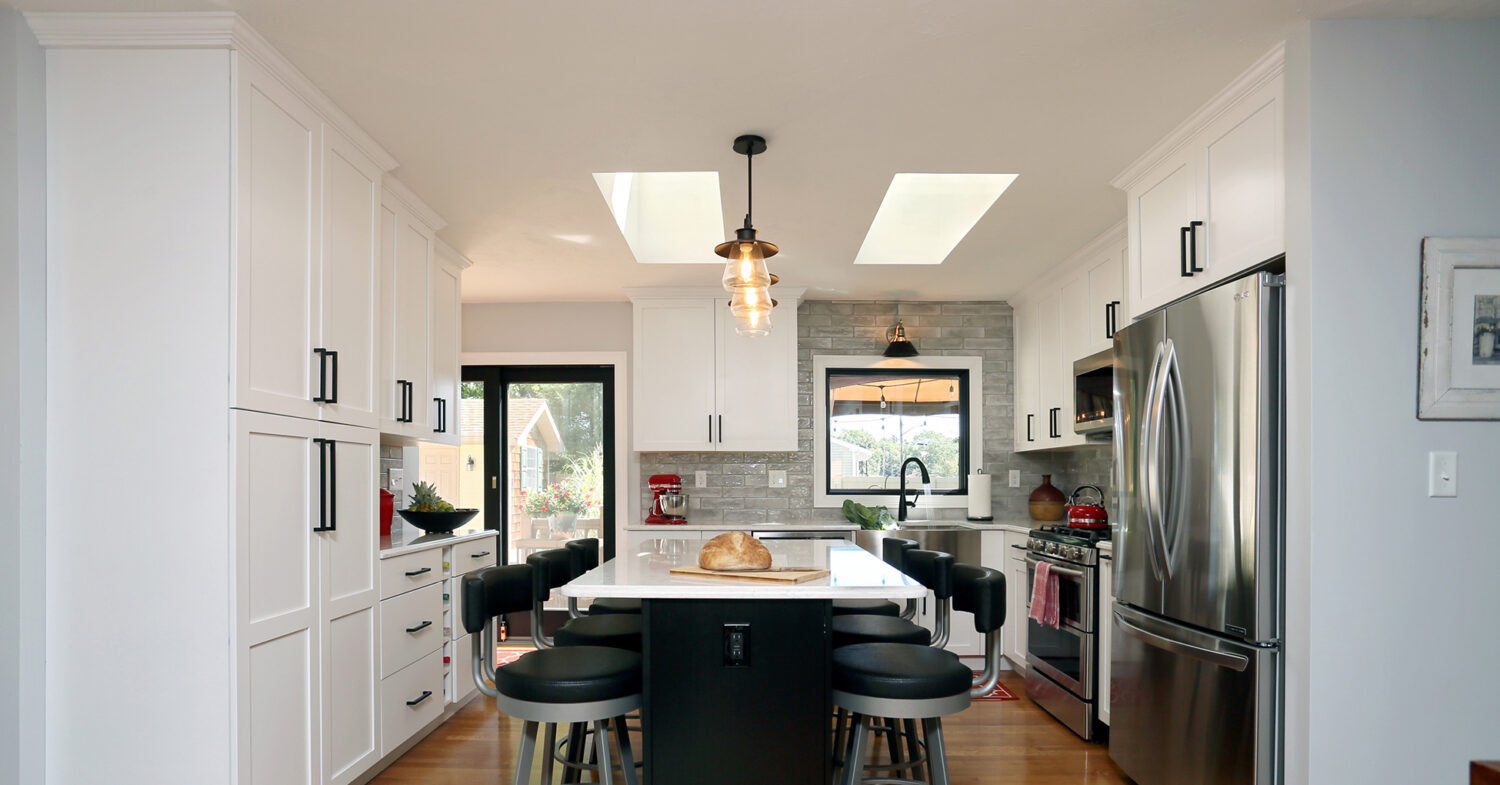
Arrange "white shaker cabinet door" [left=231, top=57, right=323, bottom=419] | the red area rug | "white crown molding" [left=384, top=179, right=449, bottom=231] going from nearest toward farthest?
"white shaker cabinet door" [left=231, top=57, right=323, bottom=419]
"white crown molding" [left=384, top=179, right=449, bottom=231]
the red area rug

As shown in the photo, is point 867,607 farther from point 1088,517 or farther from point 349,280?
point 349,280

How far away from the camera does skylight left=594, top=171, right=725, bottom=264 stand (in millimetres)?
4957

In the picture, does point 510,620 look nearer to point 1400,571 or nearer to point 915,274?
point 915,274

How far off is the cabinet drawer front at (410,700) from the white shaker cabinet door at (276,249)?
1.24 m

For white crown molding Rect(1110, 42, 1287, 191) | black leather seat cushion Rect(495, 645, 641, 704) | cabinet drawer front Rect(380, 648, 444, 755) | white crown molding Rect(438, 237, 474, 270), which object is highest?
white crown molding Rect(1110, 42, 1287, 191)

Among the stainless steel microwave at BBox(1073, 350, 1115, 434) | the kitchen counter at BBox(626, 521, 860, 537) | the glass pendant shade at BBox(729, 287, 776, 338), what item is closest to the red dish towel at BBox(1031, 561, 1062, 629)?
the stainless steel microwave at BBox(1073, 350, 1115, 434)

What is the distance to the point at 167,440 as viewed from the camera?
2.42 meters

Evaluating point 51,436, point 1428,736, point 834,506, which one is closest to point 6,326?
point 51,436

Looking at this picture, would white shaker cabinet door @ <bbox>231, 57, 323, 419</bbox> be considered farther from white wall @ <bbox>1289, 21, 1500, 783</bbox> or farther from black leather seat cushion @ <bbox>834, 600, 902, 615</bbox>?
white wall @ <bbox>1289, 21, 1500, 783</bbox>

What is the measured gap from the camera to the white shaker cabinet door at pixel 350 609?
9.86ft

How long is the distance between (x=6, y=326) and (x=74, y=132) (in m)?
0.54

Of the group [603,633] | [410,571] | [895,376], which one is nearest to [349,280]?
[410,571]

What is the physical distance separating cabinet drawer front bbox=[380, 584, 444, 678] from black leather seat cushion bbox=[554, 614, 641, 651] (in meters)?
0.74

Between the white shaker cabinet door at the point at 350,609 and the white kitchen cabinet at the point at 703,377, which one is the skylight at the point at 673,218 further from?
the white shaker cabinet door at the point at 350,609
